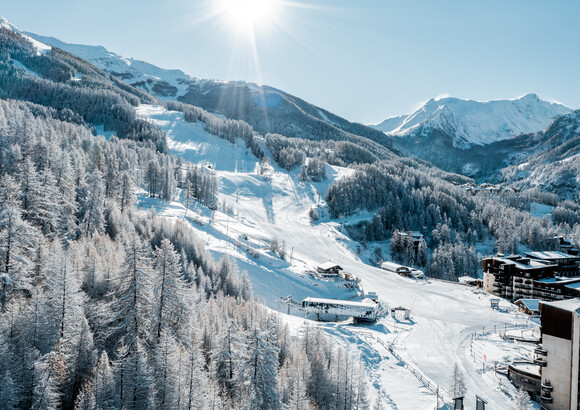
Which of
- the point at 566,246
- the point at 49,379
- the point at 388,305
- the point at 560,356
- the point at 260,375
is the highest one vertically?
the point at 49,379

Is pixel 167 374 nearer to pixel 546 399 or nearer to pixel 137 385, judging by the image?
Answer: pixel 137 385

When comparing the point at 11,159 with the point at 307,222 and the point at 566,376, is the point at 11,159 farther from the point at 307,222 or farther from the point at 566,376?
the point at 307,222

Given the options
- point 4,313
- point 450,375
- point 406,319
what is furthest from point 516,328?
point 4,313

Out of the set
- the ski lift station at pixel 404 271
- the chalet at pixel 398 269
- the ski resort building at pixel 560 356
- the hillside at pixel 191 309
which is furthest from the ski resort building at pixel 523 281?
the ski resort building at pixel 560 356

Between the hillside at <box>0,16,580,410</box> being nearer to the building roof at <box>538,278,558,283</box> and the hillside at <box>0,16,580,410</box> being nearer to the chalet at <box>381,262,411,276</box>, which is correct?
the chalet at <box>381,262,411,276</box>

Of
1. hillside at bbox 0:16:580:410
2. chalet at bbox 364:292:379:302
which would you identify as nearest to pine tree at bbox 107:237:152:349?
hillside at bbox 0:16:580:410

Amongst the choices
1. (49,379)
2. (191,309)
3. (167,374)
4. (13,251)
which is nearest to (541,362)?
(191,309)

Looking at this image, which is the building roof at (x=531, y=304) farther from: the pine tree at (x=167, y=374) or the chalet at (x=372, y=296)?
the pine tree at (x=167, y=374)
